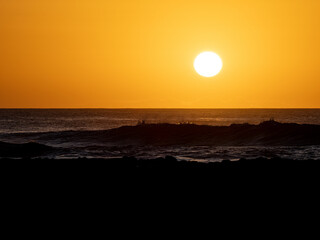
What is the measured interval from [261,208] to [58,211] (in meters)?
5.04

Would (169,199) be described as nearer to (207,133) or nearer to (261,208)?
(261,208)

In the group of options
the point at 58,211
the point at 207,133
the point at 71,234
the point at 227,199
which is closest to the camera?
the point at 71,234

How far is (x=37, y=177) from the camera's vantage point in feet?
48.6

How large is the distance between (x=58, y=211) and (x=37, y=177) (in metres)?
4.19

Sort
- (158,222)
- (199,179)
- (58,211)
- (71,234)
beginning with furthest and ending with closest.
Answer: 1. (199,179)
2. (58,211)
3. (158,222)
4. (71,234)

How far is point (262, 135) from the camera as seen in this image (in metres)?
42.6

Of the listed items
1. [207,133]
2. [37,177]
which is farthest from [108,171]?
[207,133]

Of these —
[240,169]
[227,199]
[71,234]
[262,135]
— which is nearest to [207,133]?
[262,135]

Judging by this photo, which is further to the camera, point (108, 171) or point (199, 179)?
point (108, 171)

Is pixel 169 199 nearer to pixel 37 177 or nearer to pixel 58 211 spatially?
pixel 58 211

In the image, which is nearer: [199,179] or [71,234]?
[71,234]

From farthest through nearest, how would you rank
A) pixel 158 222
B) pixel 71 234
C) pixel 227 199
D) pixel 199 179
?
pixel 199 179 < pixel 227 199 < pixel 158 222 < pixel 71 234

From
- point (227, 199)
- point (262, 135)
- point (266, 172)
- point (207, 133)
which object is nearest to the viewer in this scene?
point (227, 199)

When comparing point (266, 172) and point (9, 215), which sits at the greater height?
point (266, 172)
